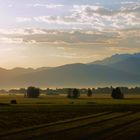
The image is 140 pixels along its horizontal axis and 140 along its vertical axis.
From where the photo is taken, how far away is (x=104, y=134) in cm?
4191

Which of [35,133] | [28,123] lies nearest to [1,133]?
[35,133]

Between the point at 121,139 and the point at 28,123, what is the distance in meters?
18.3

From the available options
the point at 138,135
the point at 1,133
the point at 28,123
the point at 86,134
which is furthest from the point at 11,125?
the point at 138,135

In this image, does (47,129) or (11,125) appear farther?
(11,125)

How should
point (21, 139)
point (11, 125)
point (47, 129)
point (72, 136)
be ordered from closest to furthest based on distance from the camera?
point (21, 139)
point (72, 136)
point (47, 129)
point (11, 125)

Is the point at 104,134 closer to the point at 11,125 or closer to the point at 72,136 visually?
the point at 72,136

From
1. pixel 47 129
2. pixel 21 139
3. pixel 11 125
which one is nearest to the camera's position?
pixel 21 139

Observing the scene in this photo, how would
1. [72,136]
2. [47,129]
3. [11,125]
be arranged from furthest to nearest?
1. [11,125]
2. [47,129]
3. [72,136]

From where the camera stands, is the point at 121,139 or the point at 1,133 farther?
the point at 1,133

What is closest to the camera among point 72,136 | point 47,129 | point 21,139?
point 21,139

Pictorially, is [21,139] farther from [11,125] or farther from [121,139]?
[11,125]

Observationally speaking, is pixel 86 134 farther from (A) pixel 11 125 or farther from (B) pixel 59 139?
(A) pixel 11 125

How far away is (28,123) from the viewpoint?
177 feet

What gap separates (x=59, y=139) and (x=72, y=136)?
246 cm
